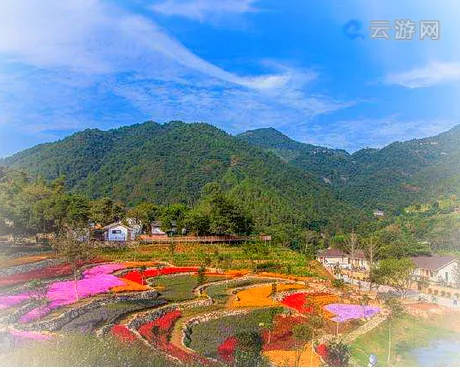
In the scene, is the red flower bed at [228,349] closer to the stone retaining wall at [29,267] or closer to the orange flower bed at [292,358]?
the orange flower bed at [292,358]

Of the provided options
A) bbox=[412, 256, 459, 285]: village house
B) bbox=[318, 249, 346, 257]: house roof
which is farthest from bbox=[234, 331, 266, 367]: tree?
bbox=[318, 249, 346, 257]: house roof

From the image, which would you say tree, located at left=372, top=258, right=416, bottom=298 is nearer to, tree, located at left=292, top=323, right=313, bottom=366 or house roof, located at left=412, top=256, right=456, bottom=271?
tree, located at left=292, top=323, right=313, bottom=366

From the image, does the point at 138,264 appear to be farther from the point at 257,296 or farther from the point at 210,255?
the point at 257,296

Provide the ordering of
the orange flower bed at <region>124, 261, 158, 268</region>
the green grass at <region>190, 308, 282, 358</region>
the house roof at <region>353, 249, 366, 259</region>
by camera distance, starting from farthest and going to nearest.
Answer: the house roof at <region>353, 249, 366, 259</region>
the orange flower bed at <region>124, 261, 158, 268</region>
the green grass at <region>190, 308, 282, 358</region>

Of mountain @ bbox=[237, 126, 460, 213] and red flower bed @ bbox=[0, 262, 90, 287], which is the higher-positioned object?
mountain @ bbox=[237, 126, 460, 213]

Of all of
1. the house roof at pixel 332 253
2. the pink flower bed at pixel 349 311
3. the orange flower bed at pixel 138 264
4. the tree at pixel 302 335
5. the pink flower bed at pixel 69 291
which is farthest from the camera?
the house roof at pixel 332 253

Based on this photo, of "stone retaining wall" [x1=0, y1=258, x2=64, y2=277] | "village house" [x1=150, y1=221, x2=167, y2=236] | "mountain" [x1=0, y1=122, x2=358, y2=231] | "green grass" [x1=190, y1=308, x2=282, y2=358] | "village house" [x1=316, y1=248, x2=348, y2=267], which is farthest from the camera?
"mountain" [x1=0, y1=122, x2=358, y2=231]

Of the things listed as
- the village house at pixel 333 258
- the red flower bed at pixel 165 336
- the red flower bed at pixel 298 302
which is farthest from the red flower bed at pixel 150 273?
the village house at pixel 333 258
